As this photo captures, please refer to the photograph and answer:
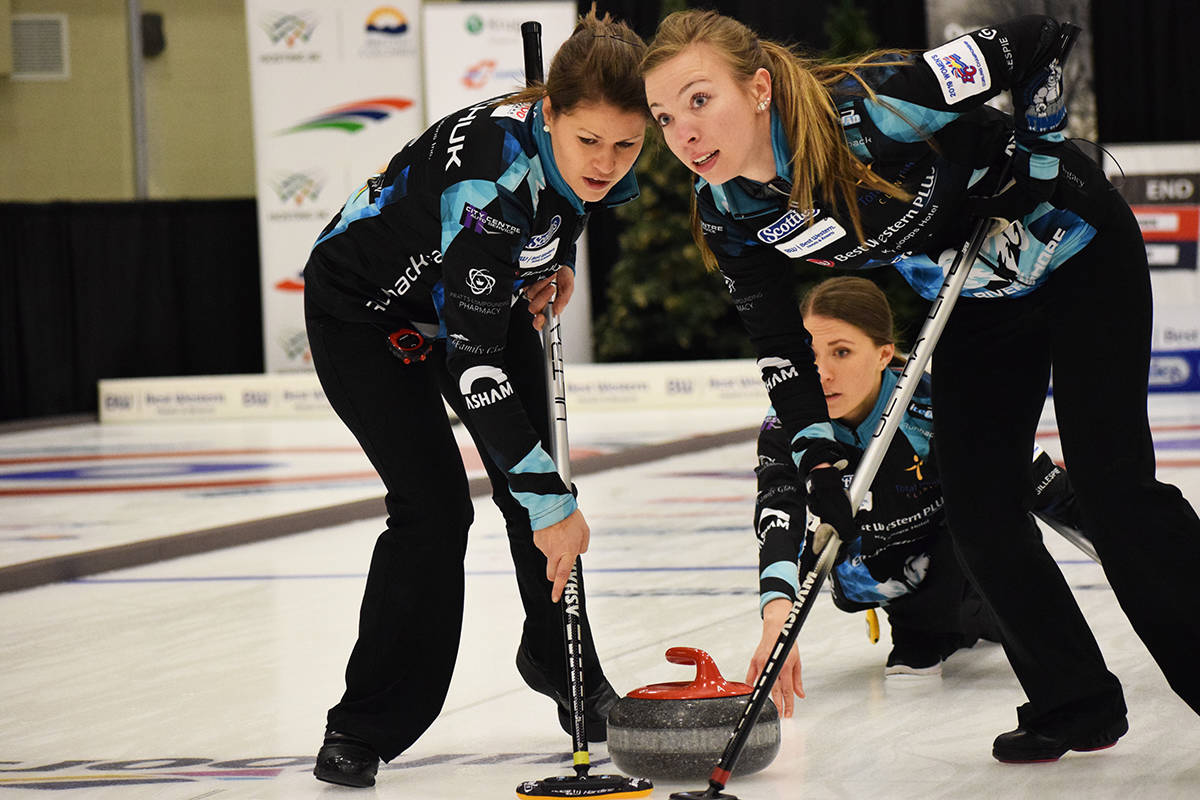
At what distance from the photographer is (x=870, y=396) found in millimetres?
2582

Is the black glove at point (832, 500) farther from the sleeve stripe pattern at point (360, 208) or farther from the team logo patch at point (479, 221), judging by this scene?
the sleeve stripe pattern at point (360, 208)

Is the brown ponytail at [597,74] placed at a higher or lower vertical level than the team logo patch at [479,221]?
higher

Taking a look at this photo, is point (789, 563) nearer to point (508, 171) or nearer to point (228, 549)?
point (508, 171)

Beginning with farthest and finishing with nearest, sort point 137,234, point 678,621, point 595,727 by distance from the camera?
1. point 137,234
2. point 678,621
3. point 595,727

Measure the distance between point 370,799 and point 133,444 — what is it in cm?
655

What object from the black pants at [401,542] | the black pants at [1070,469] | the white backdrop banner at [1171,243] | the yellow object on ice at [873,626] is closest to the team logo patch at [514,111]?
the black pants at [401,542]

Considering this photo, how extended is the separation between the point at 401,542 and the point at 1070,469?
2.98 feet

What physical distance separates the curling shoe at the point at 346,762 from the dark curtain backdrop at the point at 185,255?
820cm

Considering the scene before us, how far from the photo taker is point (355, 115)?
9.48m

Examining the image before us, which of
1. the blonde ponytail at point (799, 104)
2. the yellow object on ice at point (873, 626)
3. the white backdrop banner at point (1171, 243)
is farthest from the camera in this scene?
the white backdrop banner at point (1171, 243)

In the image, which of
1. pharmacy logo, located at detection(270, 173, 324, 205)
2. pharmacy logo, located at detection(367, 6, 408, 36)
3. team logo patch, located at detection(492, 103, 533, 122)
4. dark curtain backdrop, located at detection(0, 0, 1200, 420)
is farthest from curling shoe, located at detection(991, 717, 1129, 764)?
pharmacy logo, located at detection(367, 6, 408, 36)

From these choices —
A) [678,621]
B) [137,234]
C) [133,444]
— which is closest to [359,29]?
[137,234]

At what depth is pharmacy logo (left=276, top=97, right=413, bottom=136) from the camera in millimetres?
9453

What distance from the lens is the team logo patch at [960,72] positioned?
1.85 meters
